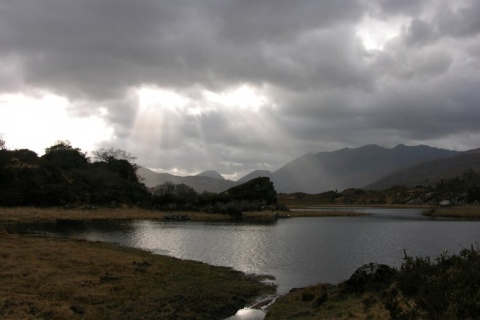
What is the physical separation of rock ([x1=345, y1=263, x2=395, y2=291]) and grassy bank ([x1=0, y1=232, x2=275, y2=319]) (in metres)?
6.89

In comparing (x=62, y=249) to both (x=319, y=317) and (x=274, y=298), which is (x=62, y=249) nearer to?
(x=274, y=298)

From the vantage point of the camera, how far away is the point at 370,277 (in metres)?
22.8

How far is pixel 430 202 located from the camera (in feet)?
636

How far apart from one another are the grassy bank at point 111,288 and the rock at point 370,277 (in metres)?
6.89

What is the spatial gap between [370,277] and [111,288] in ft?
52.0

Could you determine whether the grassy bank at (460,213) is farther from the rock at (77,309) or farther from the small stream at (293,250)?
the rock at (77,309)

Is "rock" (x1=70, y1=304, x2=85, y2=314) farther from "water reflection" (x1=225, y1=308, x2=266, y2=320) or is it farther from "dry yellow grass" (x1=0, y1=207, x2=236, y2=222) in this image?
"dry yellow grass" (x1=0, y1=207, x2=236, y2=222)

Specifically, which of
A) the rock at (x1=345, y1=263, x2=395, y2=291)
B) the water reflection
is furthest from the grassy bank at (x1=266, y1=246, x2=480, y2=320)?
the water reflection

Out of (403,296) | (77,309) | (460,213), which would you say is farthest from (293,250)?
(460,213)

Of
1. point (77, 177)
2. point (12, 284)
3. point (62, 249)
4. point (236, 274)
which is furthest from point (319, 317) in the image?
point (77, 177)

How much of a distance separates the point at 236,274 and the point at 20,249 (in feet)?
67.1

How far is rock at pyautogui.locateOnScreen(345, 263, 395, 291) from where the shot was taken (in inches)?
880

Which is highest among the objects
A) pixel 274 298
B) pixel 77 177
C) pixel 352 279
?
pixel 77 177

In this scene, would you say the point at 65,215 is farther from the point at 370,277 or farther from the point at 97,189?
the point at 370,277
